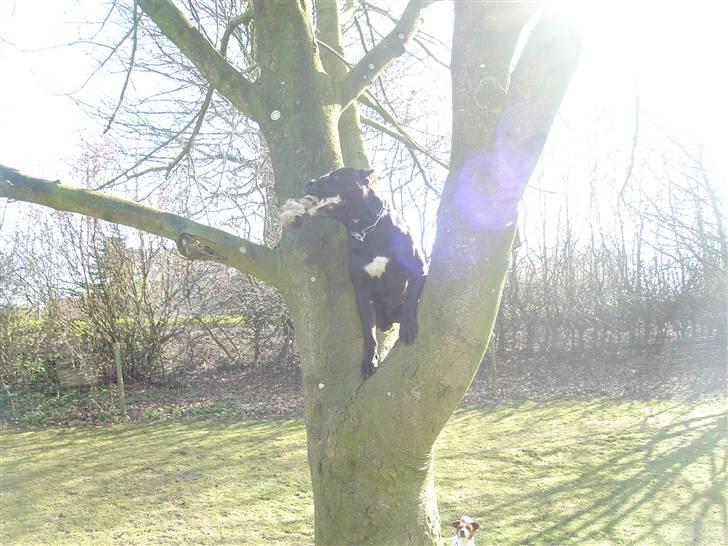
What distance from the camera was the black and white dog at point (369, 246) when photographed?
2635 mm

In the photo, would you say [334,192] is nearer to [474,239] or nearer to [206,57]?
[474,239]

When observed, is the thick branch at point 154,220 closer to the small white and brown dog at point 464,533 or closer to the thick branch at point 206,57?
the thick branch at point 206,57

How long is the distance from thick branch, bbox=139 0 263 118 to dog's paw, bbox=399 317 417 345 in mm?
1526

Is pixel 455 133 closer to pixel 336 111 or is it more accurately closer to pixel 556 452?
pixel 336 111

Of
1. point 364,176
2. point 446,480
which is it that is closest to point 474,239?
point 364,176

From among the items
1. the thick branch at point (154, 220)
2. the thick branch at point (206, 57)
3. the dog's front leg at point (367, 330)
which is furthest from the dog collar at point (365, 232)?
the thick branch at point (206, 57)

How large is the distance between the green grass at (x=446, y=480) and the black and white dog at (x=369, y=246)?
8.58 feet

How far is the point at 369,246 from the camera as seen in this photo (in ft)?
9.18

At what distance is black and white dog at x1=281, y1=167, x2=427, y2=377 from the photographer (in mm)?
2635

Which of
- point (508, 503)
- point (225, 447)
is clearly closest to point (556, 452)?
point (508, 503)

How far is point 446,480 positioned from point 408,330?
13.6 feet

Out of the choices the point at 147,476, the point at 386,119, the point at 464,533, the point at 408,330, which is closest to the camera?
the point at 408,330

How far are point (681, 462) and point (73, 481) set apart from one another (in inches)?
265

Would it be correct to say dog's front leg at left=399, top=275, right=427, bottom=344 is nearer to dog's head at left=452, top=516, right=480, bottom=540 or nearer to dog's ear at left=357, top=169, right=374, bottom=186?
dog's ear at left=357, top=169, right=374, bottom=186
